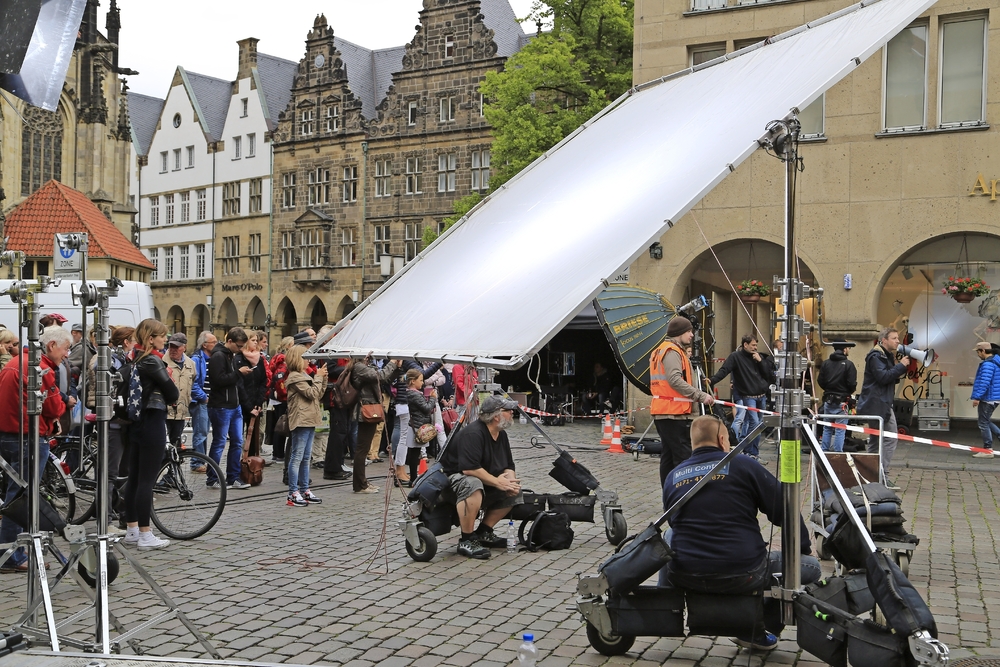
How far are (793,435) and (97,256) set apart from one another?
34.6 meters

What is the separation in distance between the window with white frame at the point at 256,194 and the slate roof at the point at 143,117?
39.6ft

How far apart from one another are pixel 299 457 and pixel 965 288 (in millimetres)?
13168

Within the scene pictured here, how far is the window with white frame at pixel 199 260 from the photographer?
199 feet

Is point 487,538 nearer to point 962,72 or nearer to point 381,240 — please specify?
point 962,72

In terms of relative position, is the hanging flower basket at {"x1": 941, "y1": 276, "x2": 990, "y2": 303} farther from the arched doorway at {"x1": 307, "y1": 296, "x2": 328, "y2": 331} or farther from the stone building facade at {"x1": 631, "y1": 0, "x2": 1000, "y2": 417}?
the arched doorway at {"x1": 307, "y1": 296, "x2": 328, "y2": 331}

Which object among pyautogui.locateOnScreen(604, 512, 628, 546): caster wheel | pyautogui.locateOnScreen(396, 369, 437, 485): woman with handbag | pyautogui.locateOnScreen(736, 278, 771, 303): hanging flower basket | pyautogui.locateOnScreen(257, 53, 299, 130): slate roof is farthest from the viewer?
pyautogui.locateOnScreen(257, 53, 299, 130): slate roof

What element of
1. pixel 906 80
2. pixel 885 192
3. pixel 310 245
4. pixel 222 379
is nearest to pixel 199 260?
pixel 310 245

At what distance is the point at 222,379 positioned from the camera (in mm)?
12727

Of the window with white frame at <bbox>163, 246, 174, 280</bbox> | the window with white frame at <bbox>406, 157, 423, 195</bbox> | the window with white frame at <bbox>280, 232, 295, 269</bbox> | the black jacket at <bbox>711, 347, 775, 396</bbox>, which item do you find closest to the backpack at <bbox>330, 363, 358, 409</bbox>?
the black jacket at <bbox>711, 347, 775, 396</bbox>

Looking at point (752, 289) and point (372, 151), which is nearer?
point (752, 289)

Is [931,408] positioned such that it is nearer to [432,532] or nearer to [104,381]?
[432,532]

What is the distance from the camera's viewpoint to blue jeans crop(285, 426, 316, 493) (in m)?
11.9

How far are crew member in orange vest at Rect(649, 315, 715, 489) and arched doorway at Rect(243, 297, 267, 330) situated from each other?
1942 inches

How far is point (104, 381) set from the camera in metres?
6.01
